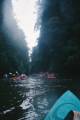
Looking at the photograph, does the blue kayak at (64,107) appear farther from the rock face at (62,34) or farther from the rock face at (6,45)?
the rock face at (6,45)

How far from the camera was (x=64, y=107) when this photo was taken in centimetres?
686

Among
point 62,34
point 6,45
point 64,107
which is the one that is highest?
point 6,45

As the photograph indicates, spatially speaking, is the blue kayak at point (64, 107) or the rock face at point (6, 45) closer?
the blue kayak at point (64, 107)

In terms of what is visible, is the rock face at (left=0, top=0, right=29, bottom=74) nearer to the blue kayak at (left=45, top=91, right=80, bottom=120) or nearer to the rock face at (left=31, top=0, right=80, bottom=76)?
the rock face at (left=31, top=0, right=80, bottom=76)

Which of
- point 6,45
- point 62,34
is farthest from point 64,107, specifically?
A: point 6,45

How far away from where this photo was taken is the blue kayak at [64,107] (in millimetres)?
6781

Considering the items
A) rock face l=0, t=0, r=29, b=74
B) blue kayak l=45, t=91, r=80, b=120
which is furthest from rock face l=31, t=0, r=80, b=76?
blue kayak l=45, t=91, r=80, b=120

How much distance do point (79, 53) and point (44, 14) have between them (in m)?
16.6

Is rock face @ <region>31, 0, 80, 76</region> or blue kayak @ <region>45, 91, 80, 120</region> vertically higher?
rock face @ <region>31, 0, 80, 76</region>

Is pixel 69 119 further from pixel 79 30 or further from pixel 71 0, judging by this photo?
pixel 71 0

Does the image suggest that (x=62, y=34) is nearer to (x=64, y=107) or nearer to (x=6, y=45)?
(x=6, y=45)

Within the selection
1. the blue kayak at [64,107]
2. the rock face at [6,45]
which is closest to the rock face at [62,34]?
the rock face at [6,45]

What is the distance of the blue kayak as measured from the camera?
6781 mm

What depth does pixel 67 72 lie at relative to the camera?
40.8 metres
